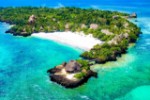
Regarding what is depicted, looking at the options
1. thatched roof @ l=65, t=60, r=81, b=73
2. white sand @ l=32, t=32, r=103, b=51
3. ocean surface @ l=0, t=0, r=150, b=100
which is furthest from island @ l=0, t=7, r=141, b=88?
ocean surface @ l=0, t=0, r=150, b=100

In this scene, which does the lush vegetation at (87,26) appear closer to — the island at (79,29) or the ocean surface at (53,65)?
the island at (79,29)

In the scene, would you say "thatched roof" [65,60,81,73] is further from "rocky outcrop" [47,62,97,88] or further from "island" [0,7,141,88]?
"rocky outcrop" [47,62,97,88]

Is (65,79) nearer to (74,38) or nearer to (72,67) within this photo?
(72,67)

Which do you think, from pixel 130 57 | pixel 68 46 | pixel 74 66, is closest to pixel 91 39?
pixel 68 46

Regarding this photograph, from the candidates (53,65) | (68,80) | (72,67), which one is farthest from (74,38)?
(68,80)

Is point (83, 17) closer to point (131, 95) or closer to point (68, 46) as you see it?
point (68, 46)

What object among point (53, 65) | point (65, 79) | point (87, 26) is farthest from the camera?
point (87, 26)

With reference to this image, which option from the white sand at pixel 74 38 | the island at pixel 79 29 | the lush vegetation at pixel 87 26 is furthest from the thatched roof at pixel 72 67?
the white sand at pixel 74 38
